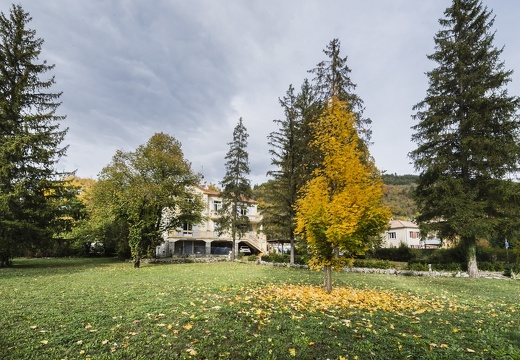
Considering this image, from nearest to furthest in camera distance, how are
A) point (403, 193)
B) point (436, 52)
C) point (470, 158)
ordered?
point (470, 158)
point (436, 52)
point (403, 193)

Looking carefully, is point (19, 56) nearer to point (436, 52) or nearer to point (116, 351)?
point (116, 351)

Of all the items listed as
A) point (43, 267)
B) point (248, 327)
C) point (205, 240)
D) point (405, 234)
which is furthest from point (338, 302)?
point (405, 234)

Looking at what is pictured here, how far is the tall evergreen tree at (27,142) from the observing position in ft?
60.2

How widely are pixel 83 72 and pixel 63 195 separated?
10394 millimetres

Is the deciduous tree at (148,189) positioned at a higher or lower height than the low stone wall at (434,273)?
higher

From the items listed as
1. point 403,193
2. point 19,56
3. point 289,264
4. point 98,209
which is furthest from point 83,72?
point 403,193

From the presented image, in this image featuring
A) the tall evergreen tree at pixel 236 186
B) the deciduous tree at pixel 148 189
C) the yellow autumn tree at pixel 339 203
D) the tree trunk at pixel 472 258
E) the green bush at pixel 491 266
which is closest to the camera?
the yellow autumn tree at pixel 339 203

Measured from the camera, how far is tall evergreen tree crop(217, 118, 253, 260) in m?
29.9

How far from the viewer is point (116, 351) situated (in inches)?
162

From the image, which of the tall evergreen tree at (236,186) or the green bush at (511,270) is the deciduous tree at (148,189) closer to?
the tall evergreen tree at (236,186)

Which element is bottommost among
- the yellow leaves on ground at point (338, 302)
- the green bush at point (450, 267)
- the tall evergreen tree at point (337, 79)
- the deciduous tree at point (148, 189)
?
the green bush at point (450, 267)

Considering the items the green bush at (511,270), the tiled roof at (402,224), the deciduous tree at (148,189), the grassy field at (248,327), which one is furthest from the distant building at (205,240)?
the grassy field at (248,327)

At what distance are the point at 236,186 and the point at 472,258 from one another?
68.3ft

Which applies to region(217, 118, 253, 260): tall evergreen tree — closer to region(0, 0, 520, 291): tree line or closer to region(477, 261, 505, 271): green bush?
region(0, 0, 520, 291): tree line
